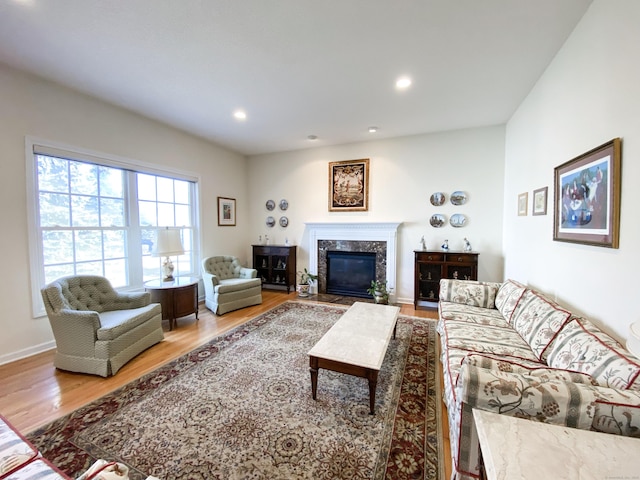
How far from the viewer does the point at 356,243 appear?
500 cm

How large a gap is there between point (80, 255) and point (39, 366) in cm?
126

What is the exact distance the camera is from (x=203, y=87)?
296cm

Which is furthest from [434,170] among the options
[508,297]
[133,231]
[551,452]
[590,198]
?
[133,231]

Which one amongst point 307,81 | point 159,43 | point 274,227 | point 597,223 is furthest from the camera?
point 274,227

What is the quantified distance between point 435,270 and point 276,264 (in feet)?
10.0

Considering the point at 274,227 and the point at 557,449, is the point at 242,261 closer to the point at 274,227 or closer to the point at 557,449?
the point at 274,227

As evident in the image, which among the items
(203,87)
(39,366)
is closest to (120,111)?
(203,87)

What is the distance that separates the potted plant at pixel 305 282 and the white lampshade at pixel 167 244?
2.32 metres

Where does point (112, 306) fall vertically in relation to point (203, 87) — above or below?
below

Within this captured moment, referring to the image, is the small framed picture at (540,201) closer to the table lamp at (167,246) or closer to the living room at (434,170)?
the living room at (434,170)

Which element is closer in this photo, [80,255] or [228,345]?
[228,345]

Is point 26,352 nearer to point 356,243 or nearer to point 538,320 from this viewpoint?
point 356,243

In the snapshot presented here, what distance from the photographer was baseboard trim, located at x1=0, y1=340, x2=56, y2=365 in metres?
2.62

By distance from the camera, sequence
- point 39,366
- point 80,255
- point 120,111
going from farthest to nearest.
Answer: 1. point 120,111
2. point 80,255
3. point 39,366
